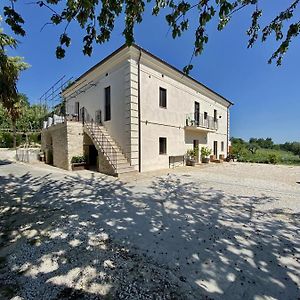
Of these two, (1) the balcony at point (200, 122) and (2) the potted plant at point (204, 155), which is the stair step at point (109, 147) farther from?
(2) the potted plant at point (204, 155)

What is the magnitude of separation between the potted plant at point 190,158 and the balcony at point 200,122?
1964 mm

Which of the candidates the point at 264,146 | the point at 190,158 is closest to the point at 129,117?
the point at 190,158

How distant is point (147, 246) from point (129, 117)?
858 cm

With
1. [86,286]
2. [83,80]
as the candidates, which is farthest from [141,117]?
[86,286]

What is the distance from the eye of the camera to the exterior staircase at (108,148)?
1037 centimetres

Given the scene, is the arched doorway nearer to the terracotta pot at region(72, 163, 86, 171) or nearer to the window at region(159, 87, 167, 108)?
the terracotta pot at region(72, 163, 86, 171)

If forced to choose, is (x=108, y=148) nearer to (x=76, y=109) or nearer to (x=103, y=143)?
(x=103, y=143)

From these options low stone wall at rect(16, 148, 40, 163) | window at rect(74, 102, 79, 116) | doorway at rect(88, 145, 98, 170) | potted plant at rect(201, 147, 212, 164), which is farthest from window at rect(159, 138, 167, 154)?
low stone wall at rect(16, 148, 40, 163)

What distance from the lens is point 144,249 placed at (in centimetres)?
331

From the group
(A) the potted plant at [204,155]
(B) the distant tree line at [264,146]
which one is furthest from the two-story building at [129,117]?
(B) the distant tree line at [264,146]

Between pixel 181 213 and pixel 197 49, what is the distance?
3.83m

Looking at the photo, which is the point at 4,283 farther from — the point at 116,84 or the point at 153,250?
the point at 116,84

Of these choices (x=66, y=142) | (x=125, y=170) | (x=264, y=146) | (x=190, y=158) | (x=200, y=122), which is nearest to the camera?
(x=125, y=170)

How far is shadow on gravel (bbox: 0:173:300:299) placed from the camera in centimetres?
239
